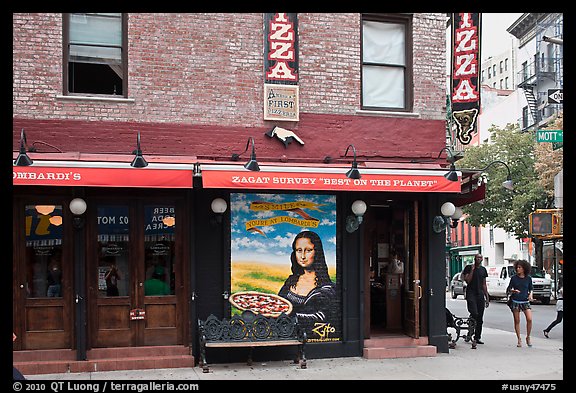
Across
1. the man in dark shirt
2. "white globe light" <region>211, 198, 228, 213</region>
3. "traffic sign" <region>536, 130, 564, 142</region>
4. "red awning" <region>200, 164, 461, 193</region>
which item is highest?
"traffic sign" <region>536, 130, 564, 142</region>

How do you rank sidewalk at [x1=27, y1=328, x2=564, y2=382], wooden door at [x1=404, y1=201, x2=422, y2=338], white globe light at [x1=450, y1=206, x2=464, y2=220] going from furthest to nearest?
white globe light at [x1=450, y1=206, x2=464, y2=220] < wooden door at [x1=404, y1=201, x2=422, y2=338] < sidewalk at [x1=27, y1=328, x2=564, y2=382]

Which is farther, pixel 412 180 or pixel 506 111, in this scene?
pixel 506 111

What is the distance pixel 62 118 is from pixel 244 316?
435 cm

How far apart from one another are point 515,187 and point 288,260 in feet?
82.7

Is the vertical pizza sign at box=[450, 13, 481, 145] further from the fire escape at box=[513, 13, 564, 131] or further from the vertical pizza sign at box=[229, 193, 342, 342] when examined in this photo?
the fire escape at box=[513, 13, 564, 131]

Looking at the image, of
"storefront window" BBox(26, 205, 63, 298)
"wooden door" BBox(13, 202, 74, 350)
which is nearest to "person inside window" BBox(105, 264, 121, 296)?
"wooden door" BBox(13, 202, 74, 350)

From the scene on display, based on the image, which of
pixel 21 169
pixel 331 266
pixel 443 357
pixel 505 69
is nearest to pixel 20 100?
pixel 21 169

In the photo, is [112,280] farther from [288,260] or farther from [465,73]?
[465,73]

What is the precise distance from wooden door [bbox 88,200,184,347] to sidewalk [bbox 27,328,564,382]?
28.7 inches

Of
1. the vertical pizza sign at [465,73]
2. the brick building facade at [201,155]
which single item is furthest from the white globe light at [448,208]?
the vertical pizza sign at [465,73]

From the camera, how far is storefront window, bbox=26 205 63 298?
10656mm

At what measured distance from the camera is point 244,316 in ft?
36.7

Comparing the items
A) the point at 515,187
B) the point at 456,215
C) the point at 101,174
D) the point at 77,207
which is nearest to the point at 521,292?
the point at 456,215

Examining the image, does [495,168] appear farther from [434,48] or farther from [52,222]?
[52,222]
